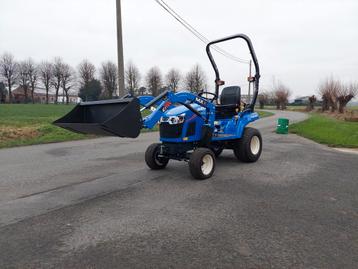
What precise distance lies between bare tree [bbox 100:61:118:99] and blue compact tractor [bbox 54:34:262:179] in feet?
207

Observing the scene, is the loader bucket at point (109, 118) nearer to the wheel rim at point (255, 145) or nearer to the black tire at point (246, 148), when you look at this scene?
the black tire at point (246, 148)

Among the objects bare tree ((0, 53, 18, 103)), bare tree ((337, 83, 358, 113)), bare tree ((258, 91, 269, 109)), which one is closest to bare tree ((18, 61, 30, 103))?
bare tree ((0, 53, 18, 103))

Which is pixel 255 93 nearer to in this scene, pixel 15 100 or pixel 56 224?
pixel 56 224

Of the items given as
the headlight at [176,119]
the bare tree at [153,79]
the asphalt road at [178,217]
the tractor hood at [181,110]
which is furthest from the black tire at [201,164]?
the bare tree at [153,79]

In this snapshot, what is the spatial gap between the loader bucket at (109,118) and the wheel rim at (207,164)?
180 cm

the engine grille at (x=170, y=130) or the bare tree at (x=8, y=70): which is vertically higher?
the bare tree at (x=8, y=70)

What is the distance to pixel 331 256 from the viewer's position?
307cm

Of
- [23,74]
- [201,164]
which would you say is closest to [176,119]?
[201,164]

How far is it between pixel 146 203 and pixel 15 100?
88636mm

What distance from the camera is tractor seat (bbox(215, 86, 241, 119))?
747 cm

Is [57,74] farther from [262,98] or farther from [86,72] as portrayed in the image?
[262,98]

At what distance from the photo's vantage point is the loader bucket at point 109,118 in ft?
14.6

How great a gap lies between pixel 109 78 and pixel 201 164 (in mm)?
67781

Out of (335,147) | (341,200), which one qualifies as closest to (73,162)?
(341,200)
